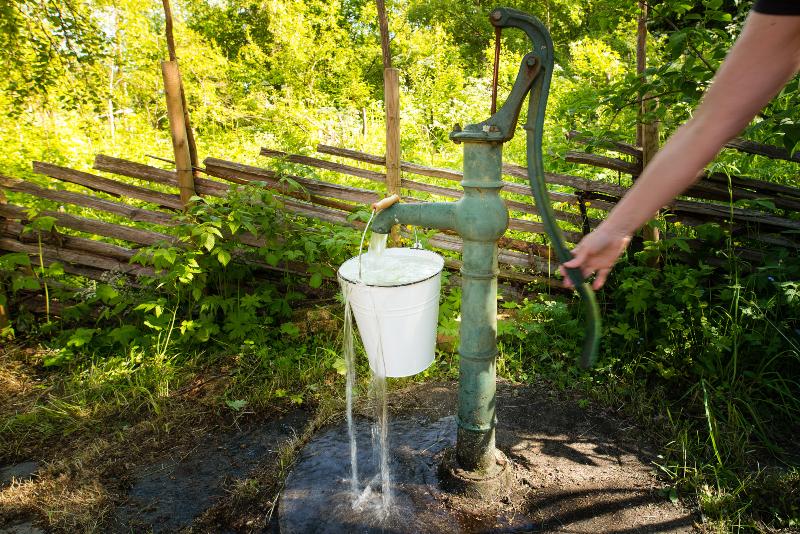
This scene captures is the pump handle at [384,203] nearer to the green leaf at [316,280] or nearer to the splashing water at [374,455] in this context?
the splashing water at [374,455]

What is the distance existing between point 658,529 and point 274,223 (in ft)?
7.98

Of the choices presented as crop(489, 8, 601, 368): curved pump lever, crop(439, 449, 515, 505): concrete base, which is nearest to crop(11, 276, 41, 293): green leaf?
crop(439, 449, 515, 505): concrete base

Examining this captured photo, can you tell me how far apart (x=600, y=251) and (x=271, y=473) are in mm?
1715

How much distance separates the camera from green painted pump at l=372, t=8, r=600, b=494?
4.50ft

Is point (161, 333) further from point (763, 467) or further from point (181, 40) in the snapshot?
point (181, 40)

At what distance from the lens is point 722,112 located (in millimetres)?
684

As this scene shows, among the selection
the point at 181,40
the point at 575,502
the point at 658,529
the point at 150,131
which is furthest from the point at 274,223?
the point at 181,40

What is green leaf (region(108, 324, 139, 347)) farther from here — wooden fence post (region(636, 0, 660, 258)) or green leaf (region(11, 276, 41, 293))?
wooden fence post (region(636, 0, 660, 258))

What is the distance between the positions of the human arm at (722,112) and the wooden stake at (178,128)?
2.78 meters

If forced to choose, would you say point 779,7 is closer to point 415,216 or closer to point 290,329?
point 415,216

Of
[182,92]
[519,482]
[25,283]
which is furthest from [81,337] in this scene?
[519,482]

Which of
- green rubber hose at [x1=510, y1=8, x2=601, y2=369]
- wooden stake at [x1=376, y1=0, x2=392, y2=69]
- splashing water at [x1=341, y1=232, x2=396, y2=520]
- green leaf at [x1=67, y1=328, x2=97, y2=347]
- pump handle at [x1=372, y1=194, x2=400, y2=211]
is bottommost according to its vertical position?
green leaf at [x1=67, y1=328, x2=97, y2=347]

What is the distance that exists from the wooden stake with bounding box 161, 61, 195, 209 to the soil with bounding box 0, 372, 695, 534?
1.44m

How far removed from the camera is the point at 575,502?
1713 mm
